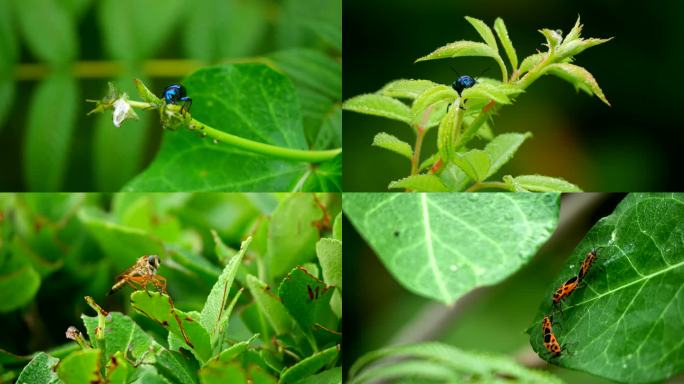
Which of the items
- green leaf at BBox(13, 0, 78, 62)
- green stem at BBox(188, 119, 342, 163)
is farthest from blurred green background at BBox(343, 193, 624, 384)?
green leaf at BBox(13, 0, 78, 62)

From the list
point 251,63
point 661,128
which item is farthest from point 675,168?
point 251,63

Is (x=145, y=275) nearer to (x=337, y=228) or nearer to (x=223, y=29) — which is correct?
(x=337, y=228)

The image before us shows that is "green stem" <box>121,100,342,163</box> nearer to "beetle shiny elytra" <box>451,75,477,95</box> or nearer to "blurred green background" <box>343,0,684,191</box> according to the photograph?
"blurred green background" <box>343,0,684,191</box>

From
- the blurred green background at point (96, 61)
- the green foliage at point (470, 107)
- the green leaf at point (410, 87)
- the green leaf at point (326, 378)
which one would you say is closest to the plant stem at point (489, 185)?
the green foliage at point (470, 107)

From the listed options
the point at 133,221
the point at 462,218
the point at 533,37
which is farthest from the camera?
the point at 533,37

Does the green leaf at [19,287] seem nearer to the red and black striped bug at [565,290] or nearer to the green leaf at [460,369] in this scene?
the green leaf at [460,369]

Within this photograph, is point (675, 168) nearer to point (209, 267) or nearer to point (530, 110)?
point (530, 110)

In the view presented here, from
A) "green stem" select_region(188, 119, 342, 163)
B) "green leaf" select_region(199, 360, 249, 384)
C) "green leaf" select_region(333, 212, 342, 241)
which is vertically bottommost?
"green leaf" select_region(199, 360, 249, 384)
